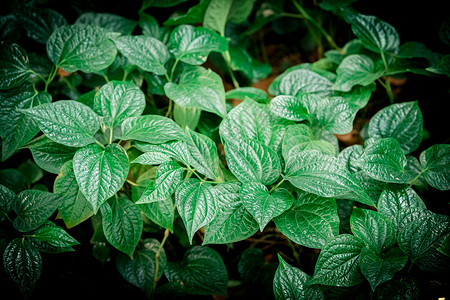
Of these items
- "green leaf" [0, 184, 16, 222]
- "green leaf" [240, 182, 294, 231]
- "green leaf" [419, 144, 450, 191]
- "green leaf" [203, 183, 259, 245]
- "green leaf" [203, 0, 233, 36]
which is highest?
"green leaf" [203, 0, 233, 36]

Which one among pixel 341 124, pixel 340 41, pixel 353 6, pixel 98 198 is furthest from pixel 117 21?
pixel 340 41

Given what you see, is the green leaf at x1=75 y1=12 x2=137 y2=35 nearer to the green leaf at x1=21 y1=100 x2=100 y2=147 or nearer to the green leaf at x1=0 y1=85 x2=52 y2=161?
the green leaf at x1=0 y1=85 x2=52 y2=161

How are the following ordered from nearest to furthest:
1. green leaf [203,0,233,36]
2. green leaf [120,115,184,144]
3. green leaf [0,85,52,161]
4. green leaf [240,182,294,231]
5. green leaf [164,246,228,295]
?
green leaf [240,182,294,231] < green leaf [120,115,184,144] < green leaf [0,85,52,161] < green leaf [164,246,228,295] < green leaf [203,0,233,36]

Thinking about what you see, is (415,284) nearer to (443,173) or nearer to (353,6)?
→ (443,173)

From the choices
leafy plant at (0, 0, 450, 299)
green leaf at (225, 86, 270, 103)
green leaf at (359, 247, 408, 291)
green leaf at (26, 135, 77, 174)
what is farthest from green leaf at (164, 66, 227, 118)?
green leaf at (359, 247, 408, 291)

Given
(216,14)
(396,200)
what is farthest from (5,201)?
(396,200)

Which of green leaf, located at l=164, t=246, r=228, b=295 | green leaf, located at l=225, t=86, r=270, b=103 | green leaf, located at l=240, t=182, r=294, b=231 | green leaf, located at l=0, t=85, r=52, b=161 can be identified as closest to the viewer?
green leaf, located at l=240, t=182, r=294, b=231

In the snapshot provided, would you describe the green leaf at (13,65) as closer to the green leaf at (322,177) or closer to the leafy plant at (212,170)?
the leafy plant at (212,170)

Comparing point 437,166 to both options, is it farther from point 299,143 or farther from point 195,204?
point 195,204
